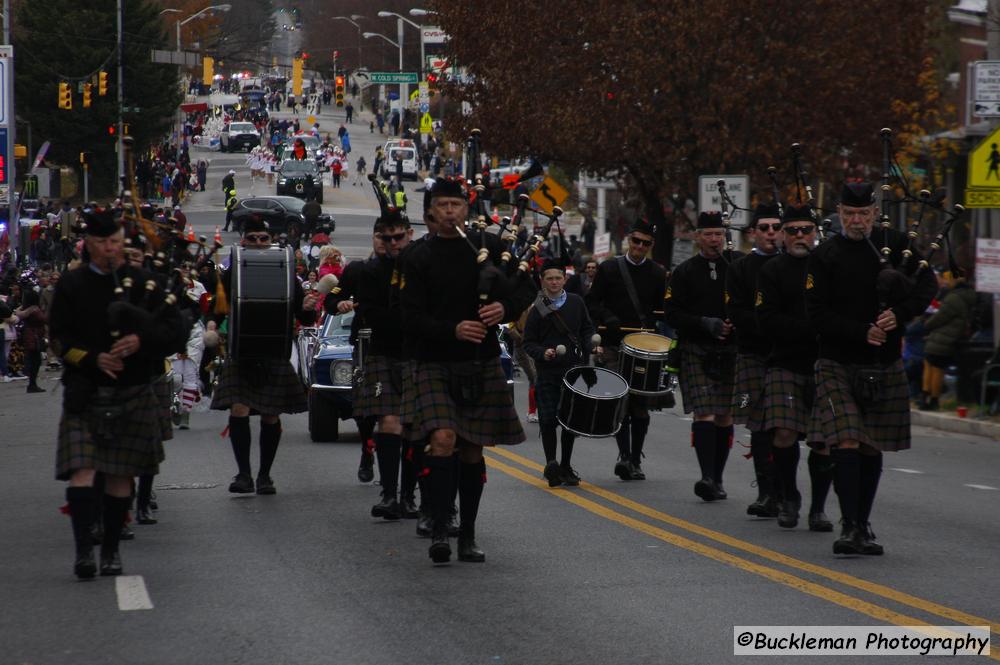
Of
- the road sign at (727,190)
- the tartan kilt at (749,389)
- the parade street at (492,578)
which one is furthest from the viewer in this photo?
the road sign at (727,190)

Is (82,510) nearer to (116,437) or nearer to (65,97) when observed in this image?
(116,437)

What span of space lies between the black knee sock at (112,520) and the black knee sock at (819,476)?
409 centimetres

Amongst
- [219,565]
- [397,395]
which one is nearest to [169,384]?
[397,395]

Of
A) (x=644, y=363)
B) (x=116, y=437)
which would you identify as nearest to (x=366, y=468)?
(x=644, y=363)

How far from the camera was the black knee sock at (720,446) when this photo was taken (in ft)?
40.3

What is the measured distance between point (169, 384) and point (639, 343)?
12.3 feet

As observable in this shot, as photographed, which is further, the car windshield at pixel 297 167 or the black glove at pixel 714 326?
the car windshield at pixel 297 167

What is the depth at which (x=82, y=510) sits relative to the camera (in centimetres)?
888

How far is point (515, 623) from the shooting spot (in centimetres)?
773

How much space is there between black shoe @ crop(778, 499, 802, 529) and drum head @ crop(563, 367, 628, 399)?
233 centimetres

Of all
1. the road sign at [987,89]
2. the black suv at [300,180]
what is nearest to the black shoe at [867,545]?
the road sign at [987,89]

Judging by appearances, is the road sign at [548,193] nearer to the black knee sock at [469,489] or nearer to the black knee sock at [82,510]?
the black knee sock at [469,489]

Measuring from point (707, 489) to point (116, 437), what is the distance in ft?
15.7

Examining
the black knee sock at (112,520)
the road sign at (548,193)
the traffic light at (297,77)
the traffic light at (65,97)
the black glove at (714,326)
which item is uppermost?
the traffic light at (297,77)
